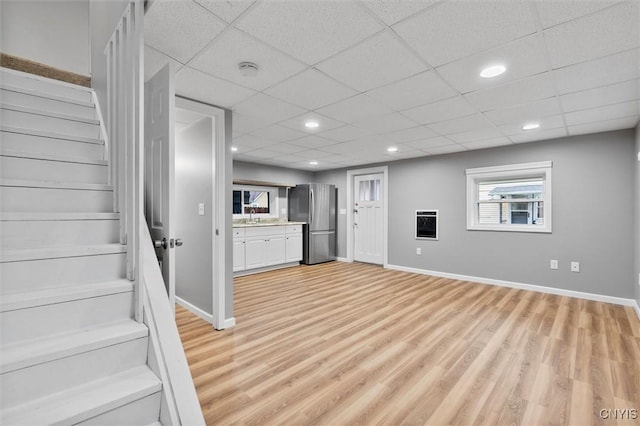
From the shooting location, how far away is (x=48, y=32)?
10.4 feet

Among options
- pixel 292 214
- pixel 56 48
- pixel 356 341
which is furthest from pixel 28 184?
pixel 292 214

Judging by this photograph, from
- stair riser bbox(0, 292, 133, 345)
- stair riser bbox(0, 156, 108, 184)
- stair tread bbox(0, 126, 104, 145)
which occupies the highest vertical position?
stair tread bbox(0, 126, 104, 145)

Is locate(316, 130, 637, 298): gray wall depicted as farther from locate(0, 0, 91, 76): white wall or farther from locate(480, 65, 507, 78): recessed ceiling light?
locate(0, 0, 91, 76): white wall

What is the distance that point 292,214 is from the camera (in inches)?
264

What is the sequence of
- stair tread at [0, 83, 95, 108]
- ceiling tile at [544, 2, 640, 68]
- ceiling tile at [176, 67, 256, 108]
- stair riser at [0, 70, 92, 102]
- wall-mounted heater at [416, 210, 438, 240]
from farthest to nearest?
wall-mounted heater at [416, 210, 438, 240] < ceiling tile at [176, 67, 256, 108] < stair riser at [0, 70, 92, 102] < stair tread at [0, 83, 95, 108] < ceiling tile at [544, 2, 640, 68]

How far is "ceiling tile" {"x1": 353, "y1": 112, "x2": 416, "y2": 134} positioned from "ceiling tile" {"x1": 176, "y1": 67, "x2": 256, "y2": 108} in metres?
1.39

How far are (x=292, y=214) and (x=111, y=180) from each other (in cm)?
502

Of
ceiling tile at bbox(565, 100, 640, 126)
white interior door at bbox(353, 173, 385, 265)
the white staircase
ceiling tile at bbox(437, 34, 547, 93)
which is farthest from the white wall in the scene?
ceiling tile at bbox(565, 100, 640, 126)

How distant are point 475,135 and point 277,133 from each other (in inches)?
105

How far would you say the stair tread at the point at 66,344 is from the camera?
94cm

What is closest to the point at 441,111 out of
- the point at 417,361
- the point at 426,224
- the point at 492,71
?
the point at 492,71

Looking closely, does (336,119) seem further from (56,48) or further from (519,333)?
(56,48)

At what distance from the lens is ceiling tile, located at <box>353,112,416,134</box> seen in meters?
3.17

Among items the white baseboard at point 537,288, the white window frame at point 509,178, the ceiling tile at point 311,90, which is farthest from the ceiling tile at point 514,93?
the white baseboard at point 537,288
